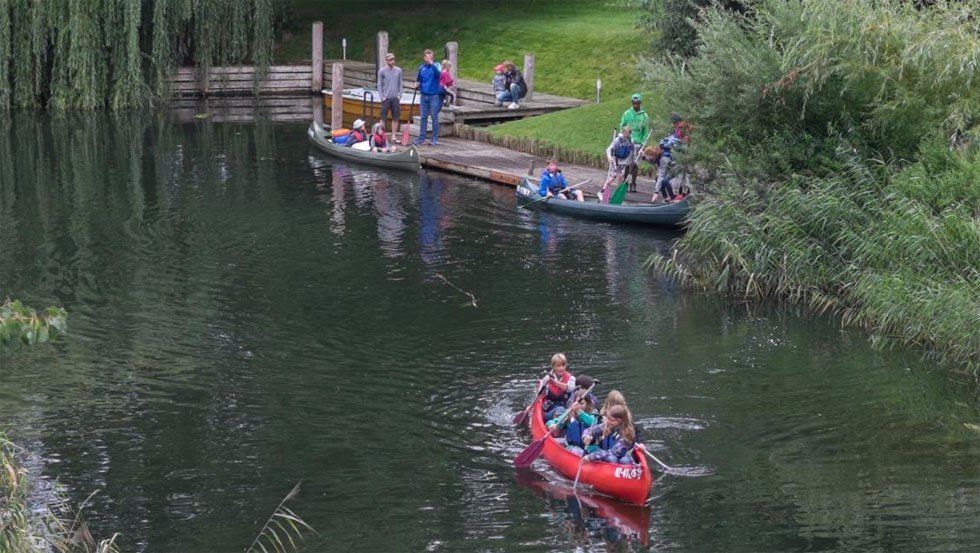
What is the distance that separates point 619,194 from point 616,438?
38.5ft

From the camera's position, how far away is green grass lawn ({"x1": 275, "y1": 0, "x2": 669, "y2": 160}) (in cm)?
3103

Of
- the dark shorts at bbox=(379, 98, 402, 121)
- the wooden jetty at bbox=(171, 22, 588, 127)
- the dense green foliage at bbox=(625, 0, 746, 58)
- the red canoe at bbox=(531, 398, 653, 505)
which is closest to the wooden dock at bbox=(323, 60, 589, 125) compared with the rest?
the wooden jetty at bbox=(171, 22, 588, 127)

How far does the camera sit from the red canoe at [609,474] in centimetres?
1252

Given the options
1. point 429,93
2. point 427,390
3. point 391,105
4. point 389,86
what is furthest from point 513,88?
point 427,390

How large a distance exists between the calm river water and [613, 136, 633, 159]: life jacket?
1439 millimetres

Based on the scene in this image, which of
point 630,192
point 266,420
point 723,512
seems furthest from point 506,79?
point 723,512

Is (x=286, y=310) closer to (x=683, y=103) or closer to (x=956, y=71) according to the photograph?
(x=683, y=103)

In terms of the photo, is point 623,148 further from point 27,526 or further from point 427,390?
point 27,526

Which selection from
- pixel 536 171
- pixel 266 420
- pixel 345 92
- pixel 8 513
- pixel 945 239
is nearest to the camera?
pixel 8 513

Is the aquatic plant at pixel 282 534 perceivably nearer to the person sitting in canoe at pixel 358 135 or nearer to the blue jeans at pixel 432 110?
the person sitting in canoe at pixel 358 135

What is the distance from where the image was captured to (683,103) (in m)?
21.3

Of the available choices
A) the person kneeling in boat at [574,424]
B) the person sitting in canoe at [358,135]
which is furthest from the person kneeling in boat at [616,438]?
the person sitting in canoe at [358,135]

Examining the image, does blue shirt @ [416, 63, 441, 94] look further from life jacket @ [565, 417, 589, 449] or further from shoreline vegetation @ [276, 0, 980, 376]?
life jacket @ [565, 417, 589, 449]

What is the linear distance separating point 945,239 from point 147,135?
22.4 meters
